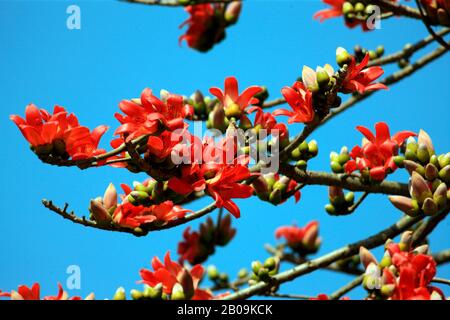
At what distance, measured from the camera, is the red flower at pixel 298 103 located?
196 centimetres

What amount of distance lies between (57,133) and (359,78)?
2.57 ft

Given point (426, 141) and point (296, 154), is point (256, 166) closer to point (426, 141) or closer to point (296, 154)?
point (296, 154)

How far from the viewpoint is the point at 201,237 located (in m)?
3.32

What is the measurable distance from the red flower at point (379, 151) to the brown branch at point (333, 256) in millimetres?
217

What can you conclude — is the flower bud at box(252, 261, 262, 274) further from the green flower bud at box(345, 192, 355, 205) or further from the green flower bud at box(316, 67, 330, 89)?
the green flower bud at box(316, 67, 330, 89)

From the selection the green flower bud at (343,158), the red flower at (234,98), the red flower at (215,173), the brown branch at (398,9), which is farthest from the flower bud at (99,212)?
the brown branch at (398,9)

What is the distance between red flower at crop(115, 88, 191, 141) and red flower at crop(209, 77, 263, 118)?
23cm

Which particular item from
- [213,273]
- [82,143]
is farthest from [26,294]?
[213,273]

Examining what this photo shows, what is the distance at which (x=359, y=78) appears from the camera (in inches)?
78.5

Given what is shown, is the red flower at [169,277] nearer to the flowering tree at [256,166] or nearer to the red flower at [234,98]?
the flowering tree at [256,166]

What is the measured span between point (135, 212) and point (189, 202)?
915 millimetres

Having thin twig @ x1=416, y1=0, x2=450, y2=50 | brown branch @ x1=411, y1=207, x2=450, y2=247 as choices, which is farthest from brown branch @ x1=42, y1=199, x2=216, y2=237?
thin twig @ x1=416, y1=0, x2=450, y2=50
